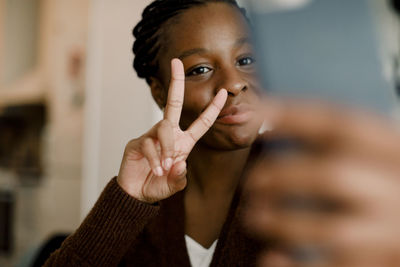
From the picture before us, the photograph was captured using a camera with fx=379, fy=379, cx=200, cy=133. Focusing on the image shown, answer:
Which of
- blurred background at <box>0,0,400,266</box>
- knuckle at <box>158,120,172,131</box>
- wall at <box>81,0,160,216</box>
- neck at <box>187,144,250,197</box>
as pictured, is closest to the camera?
knuckle at <box>158,120,172,131</box>

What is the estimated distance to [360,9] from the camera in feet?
0.46

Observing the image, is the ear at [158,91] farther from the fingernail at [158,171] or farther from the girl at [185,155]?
the fingernail at [158,171]

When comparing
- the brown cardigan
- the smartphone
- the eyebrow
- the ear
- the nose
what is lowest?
the brown cardigan

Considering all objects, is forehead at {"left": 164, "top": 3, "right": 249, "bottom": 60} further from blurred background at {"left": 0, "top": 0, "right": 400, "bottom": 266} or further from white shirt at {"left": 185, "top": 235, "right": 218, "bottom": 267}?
blurred background at {"left": 0, "top": 0, "right": 400, "bottom": 266}

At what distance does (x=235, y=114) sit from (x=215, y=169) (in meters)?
0.12

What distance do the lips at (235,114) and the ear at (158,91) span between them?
11 cm

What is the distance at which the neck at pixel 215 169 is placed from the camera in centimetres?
47

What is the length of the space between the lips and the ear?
0.11 metres

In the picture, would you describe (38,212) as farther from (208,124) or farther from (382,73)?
(382,73)

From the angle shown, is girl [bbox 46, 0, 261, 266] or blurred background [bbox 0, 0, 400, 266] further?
blurred background [bbox 0, 0, 400, 266]

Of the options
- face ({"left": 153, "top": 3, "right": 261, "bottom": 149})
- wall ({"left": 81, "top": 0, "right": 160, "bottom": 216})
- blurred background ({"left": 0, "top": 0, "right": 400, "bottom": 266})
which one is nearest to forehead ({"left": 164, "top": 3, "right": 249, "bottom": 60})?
face ({"left": 153, "top": 3, "right": 261, "bottom": 149})

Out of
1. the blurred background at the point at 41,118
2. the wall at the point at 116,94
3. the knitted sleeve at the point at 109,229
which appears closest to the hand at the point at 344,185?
the knitted sleeve at the point at 109,229

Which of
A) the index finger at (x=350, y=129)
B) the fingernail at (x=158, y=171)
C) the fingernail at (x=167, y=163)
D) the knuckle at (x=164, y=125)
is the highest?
the index finger at (x=350, y=129)

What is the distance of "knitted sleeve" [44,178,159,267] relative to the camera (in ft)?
1.39
